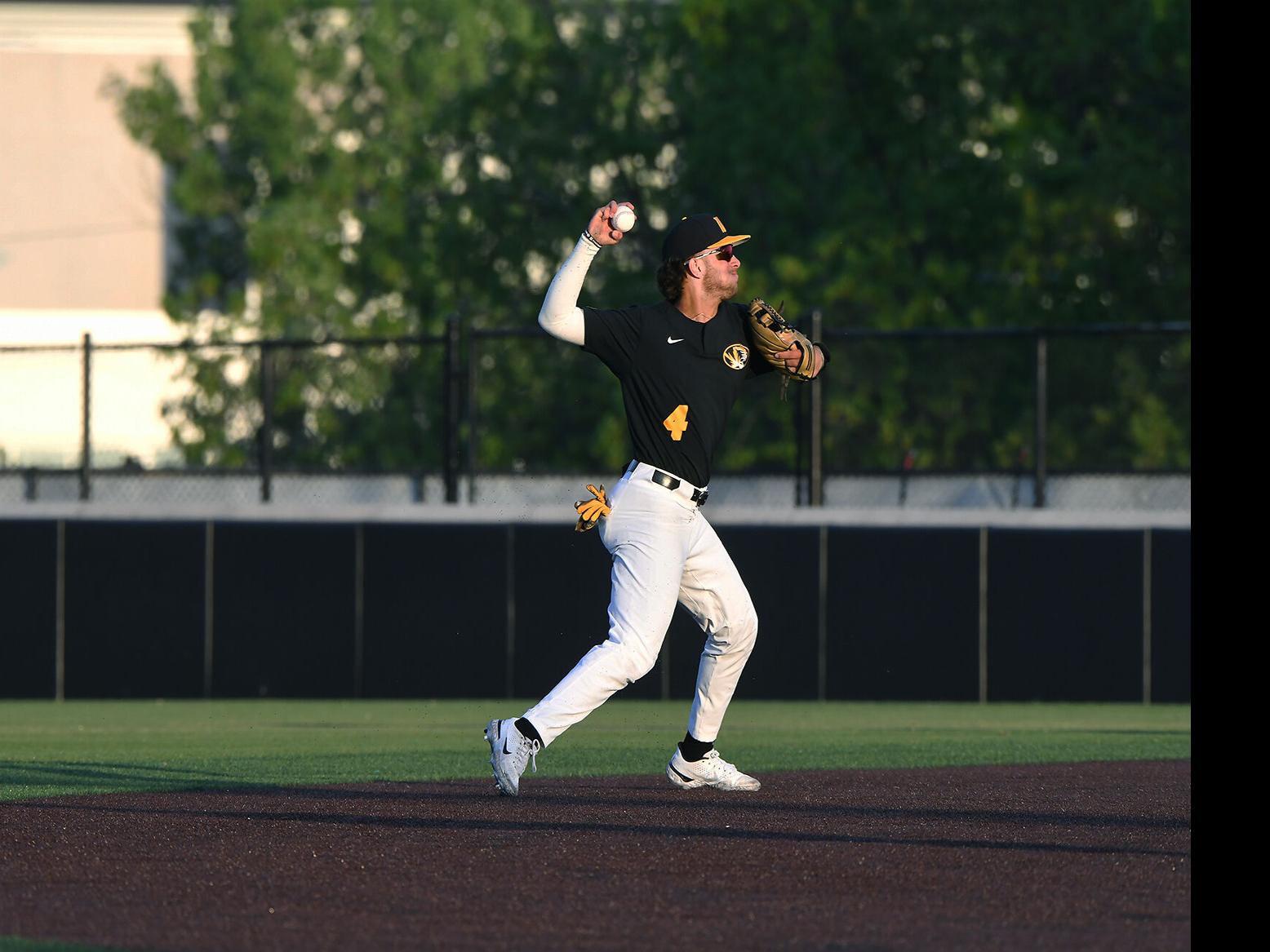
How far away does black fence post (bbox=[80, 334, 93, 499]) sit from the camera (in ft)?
60.5

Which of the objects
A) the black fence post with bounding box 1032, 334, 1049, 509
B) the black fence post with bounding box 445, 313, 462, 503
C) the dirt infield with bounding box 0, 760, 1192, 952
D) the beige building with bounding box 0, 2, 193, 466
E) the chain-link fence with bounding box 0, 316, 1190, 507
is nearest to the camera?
the dirt infield with bounding box 0, 760, 1192, 952

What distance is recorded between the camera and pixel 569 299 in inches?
345

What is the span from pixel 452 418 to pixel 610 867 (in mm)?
10918

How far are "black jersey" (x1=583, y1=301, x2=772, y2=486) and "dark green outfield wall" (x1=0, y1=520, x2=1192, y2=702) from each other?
7825 millimetres

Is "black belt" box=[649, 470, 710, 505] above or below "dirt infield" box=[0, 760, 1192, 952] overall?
above

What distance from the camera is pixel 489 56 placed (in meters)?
44.9

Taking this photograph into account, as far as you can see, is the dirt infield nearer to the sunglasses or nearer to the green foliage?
the sunglasses

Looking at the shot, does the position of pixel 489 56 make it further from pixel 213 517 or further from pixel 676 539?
pixel 676 539

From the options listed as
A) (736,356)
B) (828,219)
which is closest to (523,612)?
(736,356)

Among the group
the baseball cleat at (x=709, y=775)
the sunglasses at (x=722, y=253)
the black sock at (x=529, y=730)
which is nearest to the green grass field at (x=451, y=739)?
the baseball cleat at (x=709, y=775)

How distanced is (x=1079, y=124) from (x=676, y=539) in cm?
1951

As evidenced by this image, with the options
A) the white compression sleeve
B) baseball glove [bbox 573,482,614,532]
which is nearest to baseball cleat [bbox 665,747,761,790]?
baseball glove [bbox 573,482,614,532]

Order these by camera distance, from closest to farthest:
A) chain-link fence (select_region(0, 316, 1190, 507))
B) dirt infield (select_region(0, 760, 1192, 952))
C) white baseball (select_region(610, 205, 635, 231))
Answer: dirt infield (select_region(0, 760, 1192, 952)) < white baseball (select_region(610, 205, 635, 231)) < chain-link fence (select_region(0, 316, 1190, 507))
